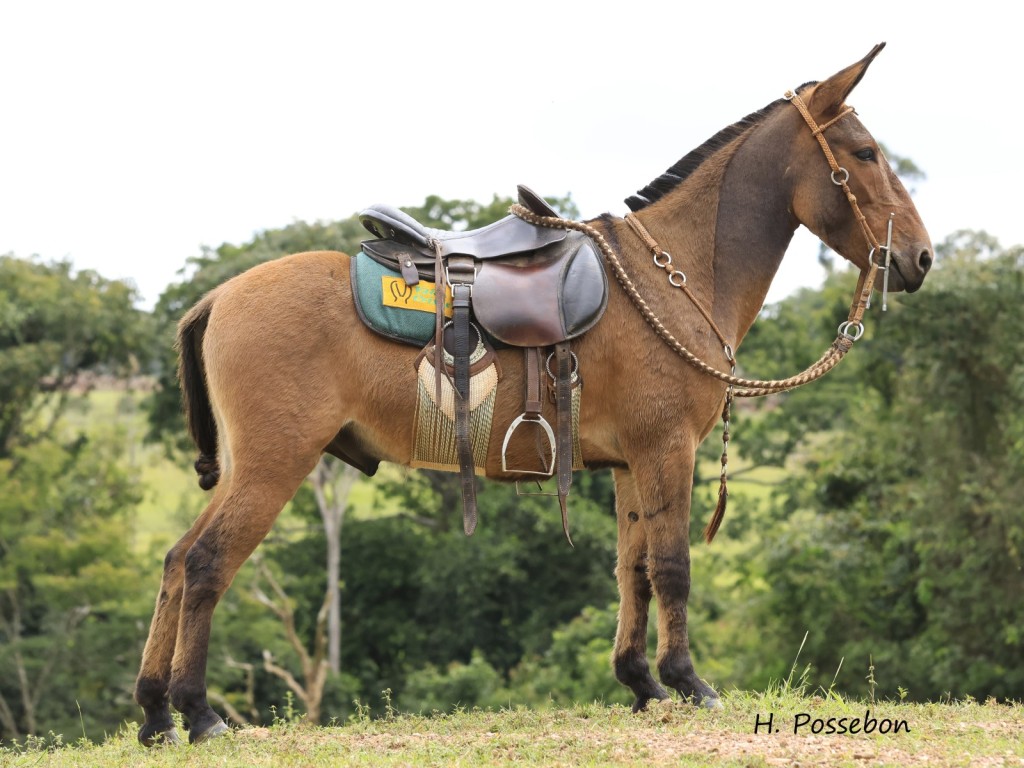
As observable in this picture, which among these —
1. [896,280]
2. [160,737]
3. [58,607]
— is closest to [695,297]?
[896,280]

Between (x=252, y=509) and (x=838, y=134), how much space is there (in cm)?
367

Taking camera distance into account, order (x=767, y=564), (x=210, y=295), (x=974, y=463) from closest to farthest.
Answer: (x=210, y=295) < (x=974, y=463) < (x=767, y=564)

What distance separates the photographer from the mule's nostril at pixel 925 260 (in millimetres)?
6648

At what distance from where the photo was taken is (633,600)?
6.89m

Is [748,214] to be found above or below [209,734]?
above

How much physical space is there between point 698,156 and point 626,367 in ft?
4.52

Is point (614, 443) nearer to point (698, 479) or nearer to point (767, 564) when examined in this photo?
point (767, 564)

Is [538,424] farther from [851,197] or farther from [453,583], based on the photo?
[453,583]

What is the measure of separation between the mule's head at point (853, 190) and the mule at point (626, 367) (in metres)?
0.01

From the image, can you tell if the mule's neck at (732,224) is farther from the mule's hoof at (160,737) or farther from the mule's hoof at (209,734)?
the mule's hoof at (160,737)

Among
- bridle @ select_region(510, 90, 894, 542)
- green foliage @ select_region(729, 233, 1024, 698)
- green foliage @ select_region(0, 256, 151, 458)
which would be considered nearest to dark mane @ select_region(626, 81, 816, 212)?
bridle @ select_region(510, 90, 894, 542)

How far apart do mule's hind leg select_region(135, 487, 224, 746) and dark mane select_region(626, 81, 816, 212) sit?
290 cm

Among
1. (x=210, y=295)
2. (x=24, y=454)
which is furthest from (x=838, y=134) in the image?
(x=24, y=454)

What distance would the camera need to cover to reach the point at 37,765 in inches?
242
